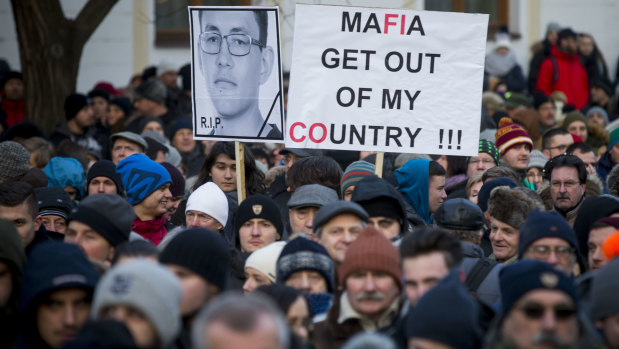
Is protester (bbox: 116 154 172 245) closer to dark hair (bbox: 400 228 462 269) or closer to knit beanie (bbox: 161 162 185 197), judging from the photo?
knit beanie (bbox: 161 162 185 197)

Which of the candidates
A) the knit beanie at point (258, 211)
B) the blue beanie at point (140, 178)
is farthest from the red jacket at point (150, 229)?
the knit beanie at point (258, 211)

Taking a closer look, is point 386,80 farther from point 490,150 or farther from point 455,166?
point 455,166

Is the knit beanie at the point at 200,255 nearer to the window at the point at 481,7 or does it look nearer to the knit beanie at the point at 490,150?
the knit beanie at the point at 490,150

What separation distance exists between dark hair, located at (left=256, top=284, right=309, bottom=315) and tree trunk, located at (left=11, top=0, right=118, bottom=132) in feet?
27.1

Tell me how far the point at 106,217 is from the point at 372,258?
172 centimetres

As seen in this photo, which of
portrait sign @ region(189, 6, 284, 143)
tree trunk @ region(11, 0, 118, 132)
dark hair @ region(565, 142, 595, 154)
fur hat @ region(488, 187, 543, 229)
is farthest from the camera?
tree trunk @ region(11, 0, 118, 132)

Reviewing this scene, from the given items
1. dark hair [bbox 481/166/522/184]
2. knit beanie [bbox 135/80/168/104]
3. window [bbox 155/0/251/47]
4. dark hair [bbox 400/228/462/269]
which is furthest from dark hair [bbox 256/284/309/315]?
window [bbox 155/0/251/47]

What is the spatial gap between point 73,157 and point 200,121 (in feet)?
7.44

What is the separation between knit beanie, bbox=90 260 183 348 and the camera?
4250 mm

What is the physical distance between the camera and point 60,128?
1209 centimetres

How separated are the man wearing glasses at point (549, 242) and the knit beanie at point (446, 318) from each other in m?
1.16

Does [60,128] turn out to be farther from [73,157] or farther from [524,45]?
[524,45]

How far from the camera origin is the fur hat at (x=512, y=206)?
6930mm

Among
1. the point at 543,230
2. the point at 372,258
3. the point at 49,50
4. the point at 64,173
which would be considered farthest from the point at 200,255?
the point at 49,50
